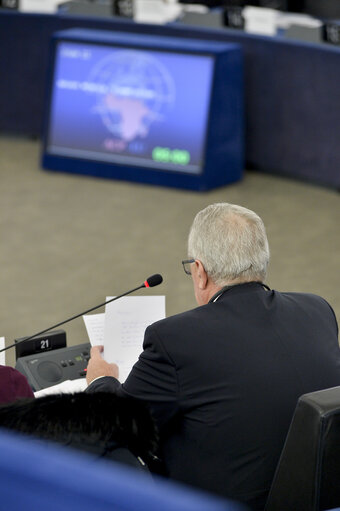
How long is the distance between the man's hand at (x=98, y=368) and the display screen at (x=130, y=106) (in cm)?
387

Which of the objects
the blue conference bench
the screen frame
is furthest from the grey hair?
the blue conference bench

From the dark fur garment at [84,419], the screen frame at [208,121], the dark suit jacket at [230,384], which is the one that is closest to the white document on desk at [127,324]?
the dark suit jacket at [230,384]

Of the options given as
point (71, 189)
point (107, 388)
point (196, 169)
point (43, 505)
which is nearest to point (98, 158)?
point (71, 189)

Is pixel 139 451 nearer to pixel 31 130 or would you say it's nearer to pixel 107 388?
pixel 107 388

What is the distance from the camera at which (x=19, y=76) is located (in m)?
7.50

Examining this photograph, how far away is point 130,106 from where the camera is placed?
6.54 meters

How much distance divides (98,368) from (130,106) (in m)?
4.16

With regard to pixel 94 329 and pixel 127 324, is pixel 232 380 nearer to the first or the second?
pixel 127 324

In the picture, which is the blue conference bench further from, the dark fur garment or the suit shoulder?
the dark fur garment

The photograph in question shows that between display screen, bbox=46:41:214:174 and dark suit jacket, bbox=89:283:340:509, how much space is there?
4212mm

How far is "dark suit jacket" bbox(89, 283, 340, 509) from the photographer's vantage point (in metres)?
2.19

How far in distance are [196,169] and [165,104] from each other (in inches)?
20.8

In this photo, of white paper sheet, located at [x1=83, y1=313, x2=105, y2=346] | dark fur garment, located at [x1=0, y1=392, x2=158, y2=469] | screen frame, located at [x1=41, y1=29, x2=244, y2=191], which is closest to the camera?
dark fur garment, located at [x1=0, y1=392, x2=158, y2=469]

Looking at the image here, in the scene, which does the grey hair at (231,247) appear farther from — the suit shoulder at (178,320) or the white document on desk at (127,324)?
the white document on desk at (127,324)
